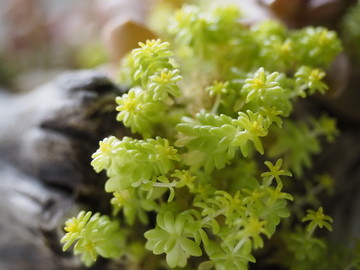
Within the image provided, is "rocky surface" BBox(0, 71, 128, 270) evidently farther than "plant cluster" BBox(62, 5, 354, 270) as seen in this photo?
Yes

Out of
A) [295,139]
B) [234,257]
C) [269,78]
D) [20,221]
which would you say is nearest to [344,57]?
[295,139]

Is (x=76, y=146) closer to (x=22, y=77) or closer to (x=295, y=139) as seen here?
(x=295, y=139)

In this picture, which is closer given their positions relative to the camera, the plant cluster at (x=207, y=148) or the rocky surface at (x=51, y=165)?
the plant cluster at (x=207, y=148)

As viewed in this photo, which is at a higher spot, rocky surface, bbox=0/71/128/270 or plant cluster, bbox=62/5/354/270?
plant cluster, bbox=62/5/354/270

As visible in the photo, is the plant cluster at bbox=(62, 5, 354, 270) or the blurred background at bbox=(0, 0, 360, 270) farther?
the blurred background at bbox=(0, 0, 360, 270)

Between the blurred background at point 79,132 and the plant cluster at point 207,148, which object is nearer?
the plant cluster at point 207,148

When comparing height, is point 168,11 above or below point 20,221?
above

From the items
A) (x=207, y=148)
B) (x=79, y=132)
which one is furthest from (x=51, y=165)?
(x=207, y=148)

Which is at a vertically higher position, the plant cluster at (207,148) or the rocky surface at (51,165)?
the plant cluster at (207,148)
